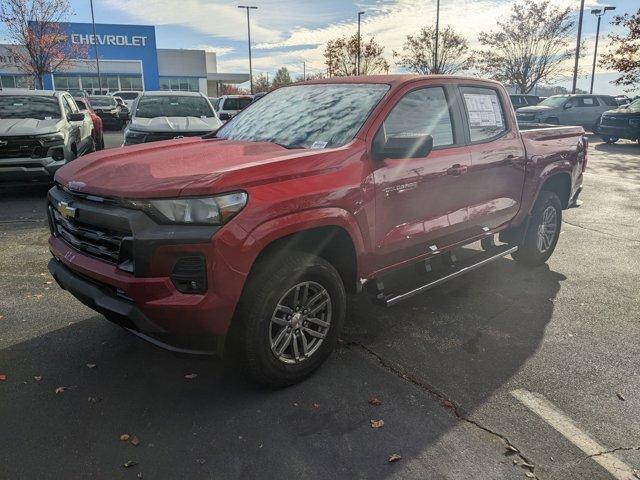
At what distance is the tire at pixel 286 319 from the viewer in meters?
2.83

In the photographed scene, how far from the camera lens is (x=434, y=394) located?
10.2 ft

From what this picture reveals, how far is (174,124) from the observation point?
989 cm

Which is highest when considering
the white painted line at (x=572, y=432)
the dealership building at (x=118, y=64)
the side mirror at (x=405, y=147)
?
the dealership building at (x=118, y=64)

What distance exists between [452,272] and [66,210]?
9.37 feet

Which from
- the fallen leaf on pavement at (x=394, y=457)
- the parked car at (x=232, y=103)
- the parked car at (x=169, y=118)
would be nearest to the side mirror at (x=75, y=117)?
the parked car at (x=169, y=118)

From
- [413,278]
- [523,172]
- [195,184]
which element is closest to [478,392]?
[413,278]

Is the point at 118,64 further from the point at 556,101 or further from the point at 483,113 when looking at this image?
the point at 483,113

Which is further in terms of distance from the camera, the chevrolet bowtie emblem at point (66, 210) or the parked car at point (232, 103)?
the parked car at point (232, 103)

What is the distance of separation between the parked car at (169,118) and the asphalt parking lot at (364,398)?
5279mm

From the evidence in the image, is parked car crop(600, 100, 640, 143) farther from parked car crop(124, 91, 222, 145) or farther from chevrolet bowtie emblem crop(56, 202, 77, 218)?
chevrolet bowtie emblem crop(56, 202, 77, 218)

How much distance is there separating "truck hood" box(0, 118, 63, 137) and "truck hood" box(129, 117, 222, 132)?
4.51ft

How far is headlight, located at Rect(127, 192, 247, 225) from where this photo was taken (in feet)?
8.58

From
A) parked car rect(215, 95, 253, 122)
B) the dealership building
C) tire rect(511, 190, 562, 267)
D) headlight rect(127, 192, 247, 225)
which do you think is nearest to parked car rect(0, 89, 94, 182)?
headlight rect(127, 192, 247, 225)

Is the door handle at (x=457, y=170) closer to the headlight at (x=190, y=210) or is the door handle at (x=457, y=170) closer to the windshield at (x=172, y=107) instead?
the headlight at (x=190, y=210)
